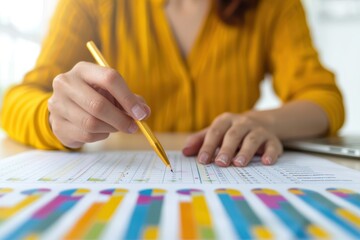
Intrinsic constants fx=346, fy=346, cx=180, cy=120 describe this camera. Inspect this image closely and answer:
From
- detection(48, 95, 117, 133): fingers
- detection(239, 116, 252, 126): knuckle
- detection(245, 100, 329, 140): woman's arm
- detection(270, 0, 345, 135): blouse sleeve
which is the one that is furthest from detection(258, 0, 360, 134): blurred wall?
detection(48, 95, 117, 133): fingers

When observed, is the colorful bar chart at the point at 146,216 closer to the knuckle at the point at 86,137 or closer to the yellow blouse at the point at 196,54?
the knuckle at the point at 86,137

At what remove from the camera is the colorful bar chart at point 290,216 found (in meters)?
0.18

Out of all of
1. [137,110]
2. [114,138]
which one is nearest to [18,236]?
[137,110]

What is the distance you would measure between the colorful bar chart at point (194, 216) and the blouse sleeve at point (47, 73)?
0.25m

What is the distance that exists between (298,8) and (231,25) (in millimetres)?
162

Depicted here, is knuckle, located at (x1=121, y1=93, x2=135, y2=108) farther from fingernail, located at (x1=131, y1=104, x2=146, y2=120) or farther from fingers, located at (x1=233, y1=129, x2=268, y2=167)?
fingers, located at (x1=233, y1=129, x2=268, y2=167)

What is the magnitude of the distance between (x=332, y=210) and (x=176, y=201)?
102 millimetres

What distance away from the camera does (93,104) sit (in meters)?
0.34

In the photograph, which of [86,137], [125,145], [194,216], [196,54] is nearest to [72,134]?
[86,137]

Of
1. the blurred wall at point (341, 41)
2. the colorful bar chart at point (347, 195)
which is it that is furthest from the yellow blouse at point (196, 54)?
the blurred wall at point (341, 41)

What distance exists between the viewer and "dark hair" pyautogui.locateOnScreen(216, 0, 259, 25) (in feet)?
2.38

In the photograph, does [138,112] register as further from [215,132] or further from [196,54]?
[196,54]

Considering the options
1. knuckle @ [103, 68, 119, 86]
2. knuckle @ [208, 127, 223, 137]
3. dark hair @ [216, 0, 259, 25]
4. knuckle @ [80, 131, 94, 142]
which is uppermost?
dark hair @ [216, 0, 259, 25]

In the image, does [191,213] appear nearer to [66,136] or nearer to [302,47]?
[66,136]
